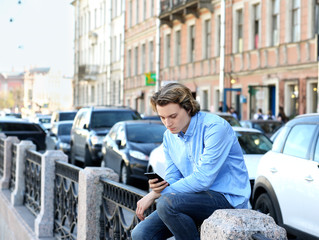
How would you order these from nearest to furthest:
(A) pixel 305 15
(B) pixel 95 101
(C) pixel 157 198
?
1. (C) pixel 157 198
2. (A) pixel 305 15
3. (B) pixel 95 101

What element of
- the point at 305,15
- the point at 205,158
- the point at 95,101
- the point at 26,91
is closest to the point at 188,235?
the point at 205,158

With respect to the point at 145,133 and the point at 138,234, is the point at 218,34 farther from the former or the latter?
the point at 138,234

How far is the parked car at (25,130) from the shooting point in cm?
2542

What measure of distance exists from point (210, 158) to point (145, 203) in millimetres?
627

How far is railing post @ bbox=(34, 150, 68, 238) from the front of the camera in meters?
9.31

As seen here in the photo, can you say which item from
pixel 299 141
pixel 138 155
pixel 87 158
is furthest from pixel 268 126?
pixel 299 141

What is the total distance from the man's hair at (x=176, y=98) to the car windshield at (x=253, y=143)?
8369 millimetres

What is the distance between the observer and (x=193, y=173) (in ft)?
14.5

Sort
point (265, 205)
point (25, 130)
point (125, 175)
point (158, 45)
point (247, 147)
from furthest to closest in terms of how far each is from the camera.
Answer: point (158, 45)
point (25, 130)
point (125, 175)
point (247, 147)
point (265, 205)

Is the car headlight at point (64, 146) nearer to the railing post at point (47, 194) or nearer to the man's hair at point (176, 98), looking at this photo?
the railing post at point (47, 194)

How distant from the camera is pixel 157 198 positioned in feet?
15.7

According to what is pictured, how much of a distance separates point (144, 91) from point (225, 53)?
16.1 metres

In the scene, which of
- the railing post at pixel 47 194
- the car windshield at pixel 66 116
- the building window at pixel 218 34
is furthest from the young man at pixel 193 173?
the building window at pixel 218 34

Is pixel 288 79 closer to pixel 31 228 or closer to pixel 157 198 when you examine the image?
pixel 31 228
